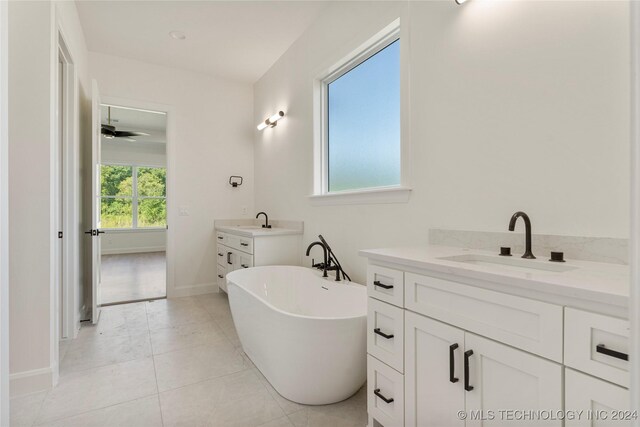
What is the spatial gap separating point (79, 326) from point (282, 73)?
3194mm

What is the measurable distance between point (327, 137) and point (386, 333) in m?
2.03

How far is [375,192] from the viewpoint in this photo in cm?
221

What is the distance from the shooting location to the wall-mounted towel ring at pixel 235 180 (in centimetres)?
423

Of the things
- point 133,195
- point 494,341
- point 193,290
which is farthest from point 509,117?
point 133,195

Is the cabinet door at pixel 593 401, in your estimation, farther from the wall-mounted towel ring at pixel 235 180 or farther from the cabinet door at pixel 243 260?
the wall-mounted towel ring at pixel 235 180

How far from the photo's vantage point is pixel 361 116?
2.56 m

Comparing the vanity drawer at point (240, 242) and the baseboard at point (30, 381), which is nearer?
the baseboard at point (30, 381)

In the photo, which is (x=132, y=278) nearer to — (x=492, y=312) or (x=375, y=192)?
(x=375, y=192)

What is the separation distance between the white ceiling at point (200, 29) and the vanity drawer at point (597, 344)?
9.54 feet

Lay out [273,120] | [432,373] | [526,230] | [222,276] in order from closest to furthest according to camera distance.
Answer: [432,373] < [526,230] < [273,120] < [222,276]

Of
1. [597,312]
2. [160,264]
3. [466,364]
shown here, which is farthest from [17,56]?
[160,264]

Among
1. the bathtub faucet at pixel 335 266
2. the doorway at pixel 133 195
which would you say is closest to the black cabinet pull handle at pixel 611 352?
the bathtub faucet at pixel 335 266

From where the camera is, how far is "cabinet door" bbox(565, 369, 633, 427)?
0.74m

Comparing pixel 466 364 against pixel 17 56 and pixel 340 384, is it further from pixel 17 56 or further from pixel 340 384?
pixel 17 56
